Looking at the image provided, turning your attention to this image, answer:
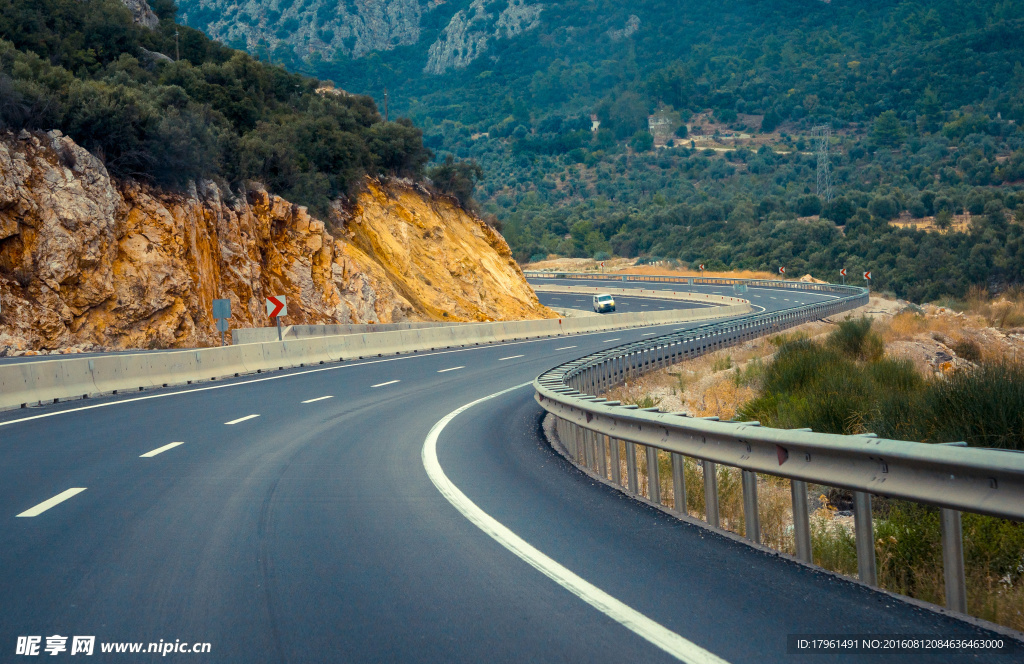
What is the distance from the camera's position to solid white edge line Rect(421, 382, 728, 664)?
4.90 metres

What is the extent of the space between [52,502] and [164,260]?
26.1m

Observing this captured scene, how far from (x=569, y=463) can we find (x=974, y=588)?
6711 mm

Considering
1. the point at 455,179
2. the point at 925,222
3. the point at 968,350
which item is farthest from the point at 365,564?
the point at 925,222

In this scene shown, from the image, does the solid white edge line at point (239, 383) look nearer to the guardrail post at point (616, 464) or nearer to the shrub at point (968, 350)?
the guardrail post at point (616, 464)

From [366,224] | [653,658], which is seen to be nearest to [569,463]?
[653,658]

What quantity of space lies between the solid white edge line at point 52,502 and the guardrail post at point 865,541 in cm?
655

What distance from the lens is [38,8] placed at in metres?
45.0

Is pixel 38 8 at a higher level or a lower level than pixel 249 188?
higher

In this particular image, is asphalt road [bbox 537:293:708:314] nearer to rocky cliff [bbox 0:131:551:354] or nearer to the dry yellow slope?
the dry yellow slope

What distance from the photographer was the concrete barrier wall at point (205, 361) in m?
19.7

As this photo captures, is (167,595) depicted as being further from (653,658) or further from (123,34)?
(123,34)

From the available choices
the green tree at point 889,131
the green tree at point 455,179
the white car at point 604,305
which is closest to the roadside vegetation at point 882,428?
the green tree at point 455,179

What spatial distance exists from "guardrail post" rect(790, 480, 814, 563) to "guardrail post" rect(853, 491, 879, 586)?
0.59 m

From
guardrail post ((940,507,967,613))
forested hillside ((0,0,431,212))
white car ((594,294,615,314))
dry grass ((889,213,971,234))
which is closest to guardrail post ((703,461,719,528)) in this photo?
guardrail post ((940,507,967,613))
